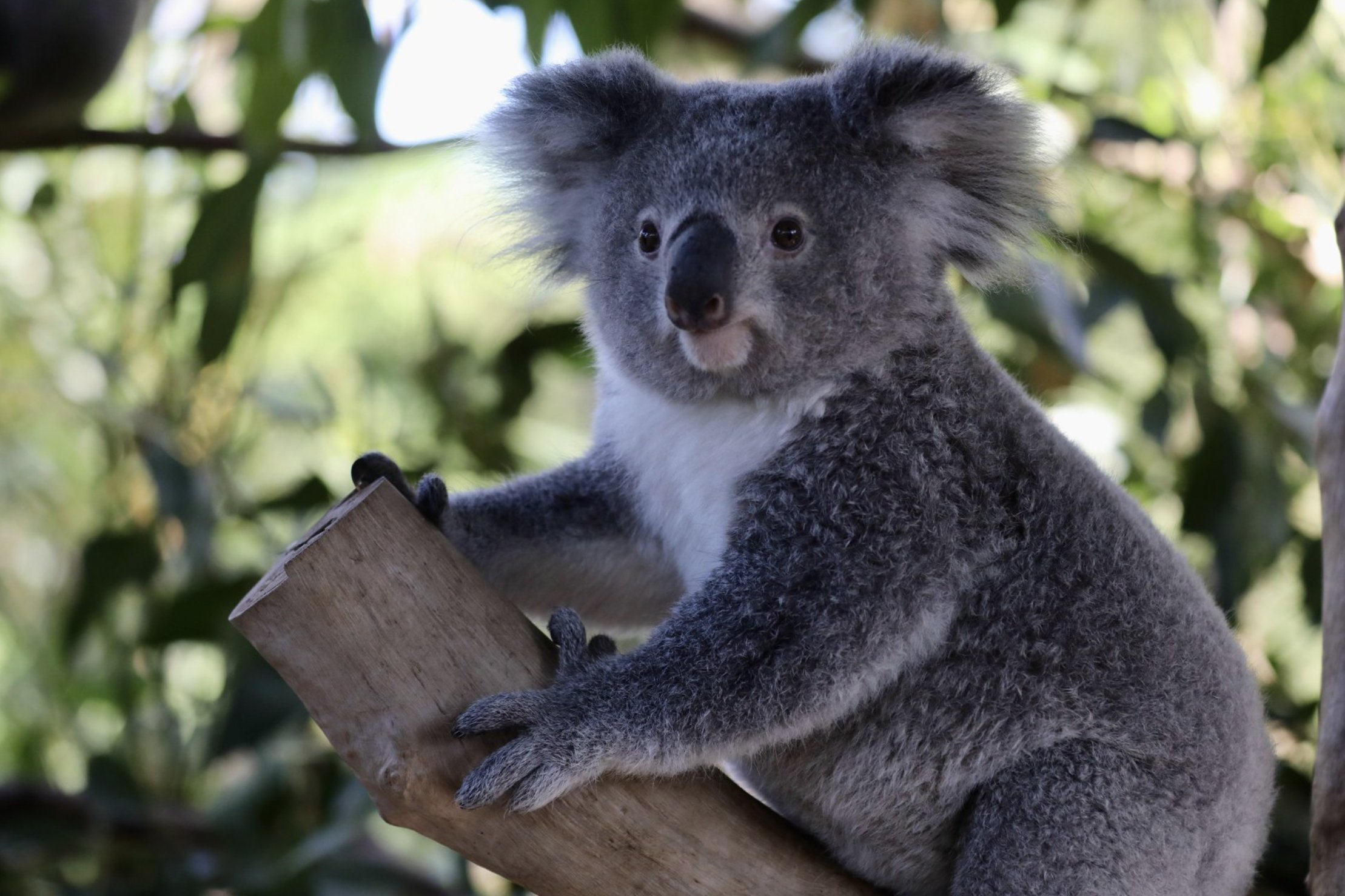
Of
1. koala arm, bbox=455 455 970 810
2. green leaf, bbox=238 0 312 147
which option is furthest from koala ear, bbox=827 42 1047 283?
green leaf, bbox=238 0 312 147

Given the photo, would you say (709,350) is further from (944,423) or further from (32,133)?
(32,133)

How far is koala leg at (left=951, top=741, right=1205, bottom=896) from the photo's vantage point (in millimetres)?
1492

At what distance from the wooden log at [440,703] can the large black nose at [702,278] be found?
0.41 m

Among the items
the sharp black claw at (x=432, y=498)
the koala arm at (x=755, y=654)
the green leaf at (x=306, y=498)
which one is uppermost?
the sharp black claw at (x=432, y=498)

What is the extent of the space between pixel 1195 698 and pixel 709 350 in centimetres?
80

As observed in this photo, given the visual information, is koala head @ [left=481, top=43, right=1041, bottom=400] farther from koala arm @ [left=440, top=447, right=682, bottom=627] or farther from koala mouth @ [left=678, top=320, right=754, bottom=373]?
Result: koala arm @ [left=440, top=447, right=682, bottom=627]

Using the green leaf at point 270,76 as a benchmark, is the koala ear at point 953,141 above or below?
below

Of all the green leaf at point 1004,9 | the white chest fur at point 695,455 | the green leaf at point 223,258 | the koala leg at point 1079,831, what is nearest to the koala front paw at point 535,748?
the white chest fur at point 695,455

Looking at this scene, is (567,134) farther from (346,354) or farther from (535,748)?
(346,354)

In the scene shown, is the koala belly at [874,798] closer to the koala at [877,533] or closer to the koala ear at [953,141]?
the koala at [877,533]

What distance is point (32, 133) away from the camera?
307 cm

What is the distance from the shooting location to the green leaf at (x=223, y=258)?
2.49m

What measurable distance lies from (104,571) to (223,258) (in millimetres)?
913

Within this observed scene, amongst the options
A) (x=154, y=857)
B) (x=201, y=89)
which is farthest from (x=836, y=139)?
(x=201, y=89)
